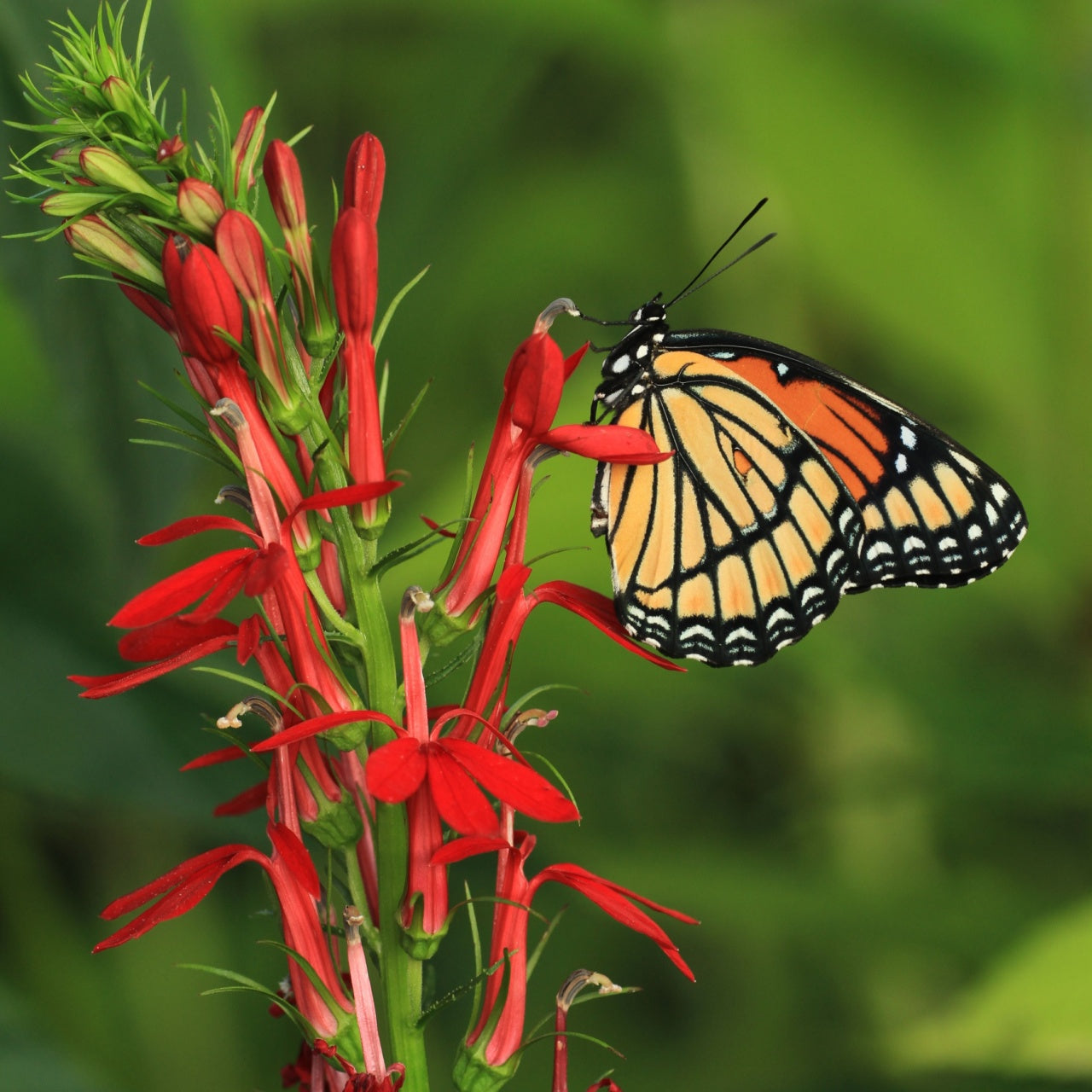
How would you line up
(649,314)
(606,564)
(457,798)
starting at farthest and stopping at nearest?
(606,564)
(649,314)
(457,798)

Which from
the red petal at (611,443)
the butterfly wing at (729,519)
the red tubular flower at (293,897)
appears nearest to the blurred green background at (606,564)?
the butterfly wing at (729,519)

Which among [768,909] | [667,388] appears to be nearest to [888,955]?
[768,909]

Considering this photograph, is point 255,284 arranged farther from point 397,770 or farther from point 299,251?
point 397,770

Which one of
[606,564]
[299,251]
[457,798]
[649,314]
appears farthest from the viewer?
[606,564]

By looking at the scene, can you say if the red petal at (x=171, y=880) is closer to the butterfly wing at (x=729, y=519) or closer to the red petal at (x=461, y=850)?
the red petal at (x=461, y=850)

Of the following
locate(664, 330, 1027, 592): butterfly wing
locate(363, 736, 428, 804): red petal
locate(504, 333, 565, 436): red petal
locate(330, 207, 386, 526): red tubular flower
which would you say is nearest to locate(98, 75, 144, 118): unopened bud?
locate(330, 207, 386, 526): red tubular flower

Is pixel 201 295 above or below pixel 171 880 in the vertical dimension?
above

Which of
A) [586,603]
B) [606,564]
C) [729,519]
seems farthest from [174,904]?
[606,564]
